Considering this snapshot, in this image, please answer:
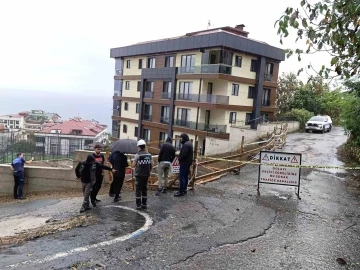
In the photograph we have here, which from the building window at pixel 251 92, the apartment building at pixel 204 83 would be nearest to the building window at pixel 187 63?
the apartment building at pixel 204 83

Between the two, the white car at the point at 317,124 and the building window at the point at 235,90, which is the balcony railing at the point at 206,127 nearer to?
the building window at the point at 235,90

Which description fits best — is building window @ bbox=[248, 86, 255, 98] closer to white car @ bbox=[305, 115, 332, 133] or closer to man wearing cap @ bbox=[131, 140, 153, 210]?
white car @ bbox=[305, 115, 332, 133]

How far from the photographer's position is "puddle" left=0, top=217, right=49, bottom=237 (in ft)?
26.0

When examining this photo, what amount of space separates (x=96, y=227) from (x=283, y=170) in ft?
19.2

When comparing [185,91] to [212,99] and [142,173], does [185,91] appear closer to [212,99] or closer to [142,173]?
[212,99]

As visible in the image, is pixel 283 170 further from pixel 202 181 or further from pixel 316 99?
pixel 316 99

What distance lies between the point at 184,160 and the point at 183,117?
24373 millimetres

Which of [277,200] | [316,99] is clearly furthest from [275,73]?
[277,200]

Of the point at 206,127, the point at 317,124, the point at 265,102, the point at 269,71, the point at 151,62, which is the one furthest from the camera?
the point at 151,62

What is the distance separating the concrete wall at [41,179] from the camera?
13.6 m

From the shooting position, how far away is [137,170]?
27.8ft

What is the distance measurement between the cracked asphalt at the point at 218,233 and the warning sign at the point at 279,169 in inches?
19.5

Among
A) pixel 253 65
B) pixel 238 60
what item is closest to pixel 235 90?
pixel 238 60

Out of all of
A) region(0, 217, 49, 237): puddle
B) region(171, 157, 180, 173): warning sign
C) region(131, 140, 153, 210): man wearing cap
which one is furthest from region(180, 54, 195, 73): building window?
region(0, 217, 49, 237): puddle
